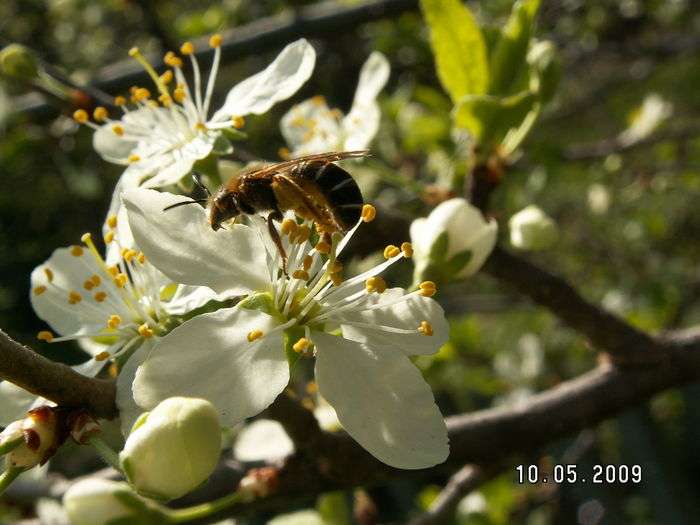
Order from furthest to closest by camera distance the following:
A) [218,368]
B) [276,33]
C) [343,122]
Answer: [276,33]
[343,122]
[218,368]

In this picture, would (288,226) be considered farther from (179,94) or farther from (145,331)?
(179,94)

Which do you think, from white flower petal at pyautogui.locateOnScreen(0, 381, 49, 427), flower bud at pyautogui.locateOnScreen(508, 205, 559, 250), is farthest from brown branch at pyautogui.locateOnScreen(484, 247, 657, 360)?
white flower petal at pyautogui.locateOnScreen(0, 381, 49, 427)

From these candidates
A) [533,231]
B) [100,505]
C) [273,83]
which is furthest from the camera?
[533,231]

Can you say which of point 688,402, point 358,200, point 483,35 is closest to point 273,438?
point 358,200

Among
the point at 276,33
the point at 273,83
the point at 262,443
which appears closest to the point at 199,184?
the point at 273,83

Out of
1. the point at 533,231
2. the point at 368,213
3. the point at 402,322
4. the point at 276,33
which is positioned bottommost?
the point at 533,231

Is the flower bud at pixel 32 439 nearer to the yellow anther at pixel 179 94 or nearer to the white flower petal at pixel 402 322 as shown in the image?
the white flower petal at pixel 402 322

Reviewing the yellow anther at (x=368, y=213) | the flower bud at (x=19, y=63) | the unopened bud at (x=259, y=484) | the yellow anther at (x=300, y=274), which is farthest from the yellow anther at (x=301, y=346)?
the flower bud at (x=19, y=63)
